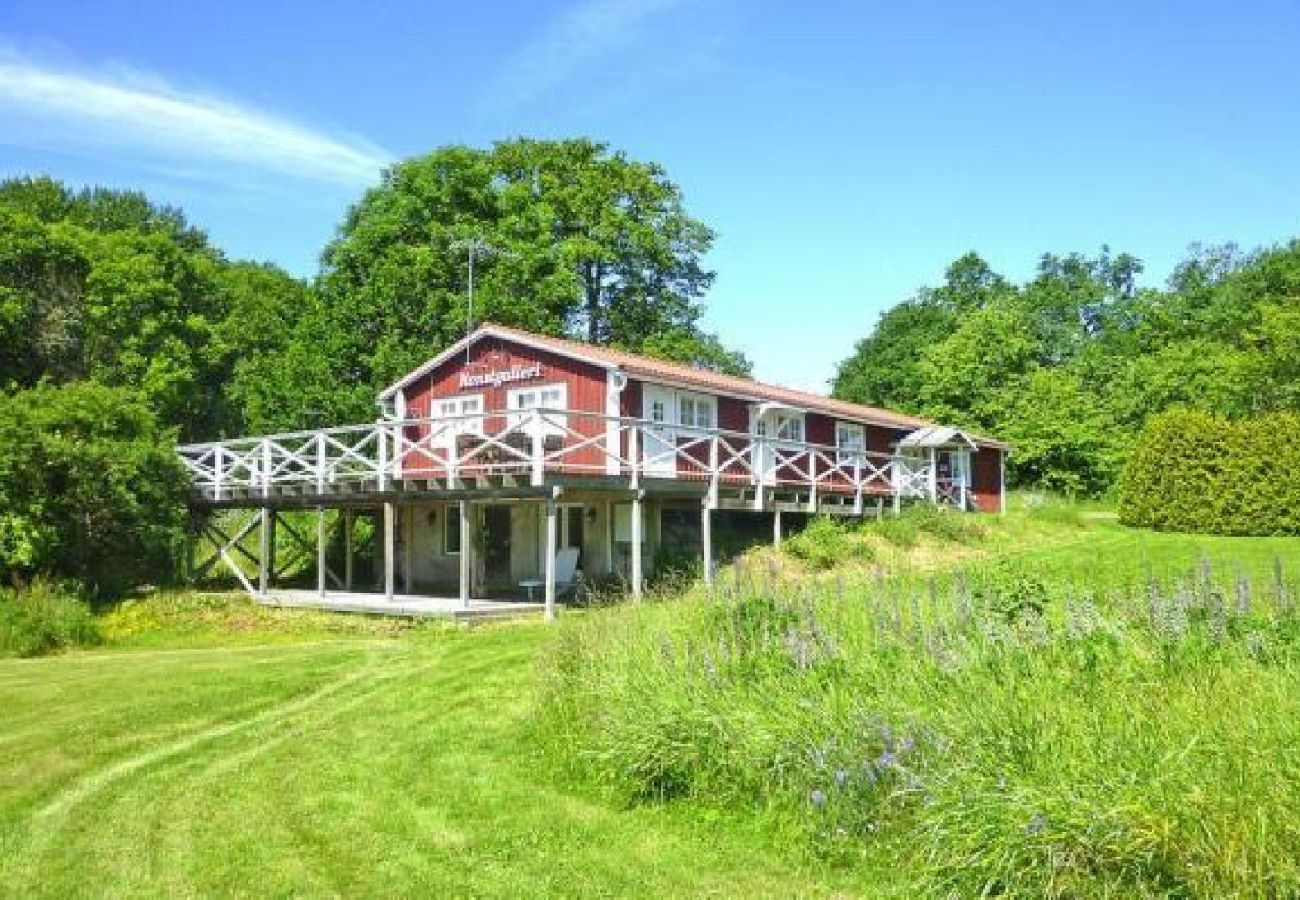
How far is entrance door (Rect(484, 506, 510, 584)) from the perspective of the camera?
77.4 ft

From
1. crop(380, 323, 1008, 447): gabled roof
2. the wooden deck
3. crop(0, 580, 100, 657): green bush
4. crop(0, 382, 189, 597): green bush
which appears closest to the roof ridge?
crop(380, 323, 1008, 447): gabled roof

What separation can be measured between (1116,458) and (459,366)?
28.7 m

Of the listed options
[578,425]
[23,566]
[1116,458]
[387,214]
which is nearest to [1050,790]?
[578,425]

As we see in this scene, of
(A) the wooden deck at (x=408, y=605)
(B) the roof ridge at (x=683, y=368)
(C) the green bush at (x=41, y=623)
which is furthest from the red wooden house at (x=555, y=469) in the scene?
(C) the green bush at (x=41, y=623)

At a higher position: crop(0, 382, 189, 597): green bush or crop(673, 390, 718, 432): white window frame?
crop(673, 390, 718, 432): white window frame

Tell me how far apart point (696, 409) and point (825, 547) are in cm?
513

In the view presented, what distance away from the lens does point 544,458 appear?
17344 mm

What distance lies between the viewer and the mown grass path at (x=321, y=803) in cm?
583

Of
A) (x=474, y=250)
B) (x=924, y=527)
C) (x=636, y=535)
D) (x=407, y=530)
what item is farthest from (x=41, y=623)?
(x=474, y=250)

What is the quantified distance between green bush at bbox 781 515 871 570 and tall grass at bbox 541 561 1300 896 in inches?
456

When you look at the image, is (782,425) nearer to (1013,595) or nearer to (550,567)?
(550,567)

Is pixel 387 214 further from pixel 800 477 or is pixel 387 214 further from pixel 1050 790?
pixel 1050 790

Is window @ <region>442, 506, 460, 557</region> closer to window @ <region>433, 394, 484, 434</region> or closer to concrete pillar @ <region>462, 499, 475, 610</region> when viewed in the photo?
window @ <region>433, 394, 484, 434</region>

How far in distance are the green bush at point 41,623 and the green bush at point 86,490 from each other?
159 cm
